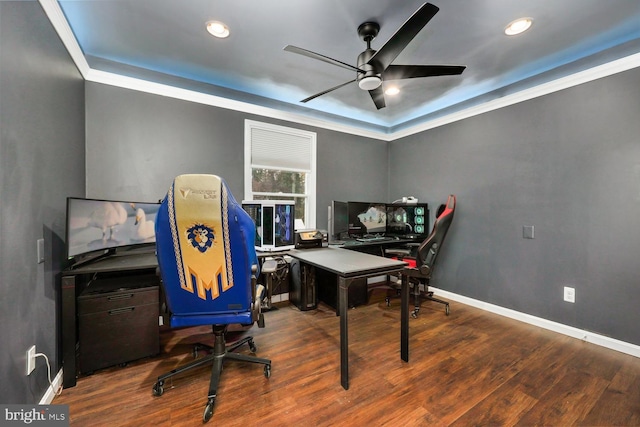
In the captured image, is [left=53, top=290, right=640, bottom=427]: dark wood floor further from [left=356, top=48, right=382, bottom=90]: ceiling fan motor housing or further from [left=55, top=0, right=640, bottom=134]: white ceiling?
[left=55, top=0, right=640, bottom=134]: white ceiling

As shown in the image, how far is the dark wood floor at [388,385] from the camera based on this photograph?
1.48m

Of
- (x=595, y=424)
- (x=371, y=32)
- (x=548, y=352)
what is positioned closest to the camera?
(x=595, y=424)

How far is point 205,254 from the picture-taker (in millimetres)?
1477

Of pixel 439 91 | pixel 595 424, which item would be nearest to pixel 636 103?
pixel 439 91

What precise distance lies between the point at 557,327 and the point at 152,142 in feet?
15.4

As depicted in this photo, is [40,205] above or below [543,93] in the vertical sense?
below

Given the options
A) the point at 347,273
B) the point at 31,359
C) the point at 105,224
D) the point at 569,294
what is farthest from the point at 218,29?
the point at 569,294

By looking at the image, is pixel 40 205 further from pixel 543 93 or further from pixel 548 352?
pixel 543 93

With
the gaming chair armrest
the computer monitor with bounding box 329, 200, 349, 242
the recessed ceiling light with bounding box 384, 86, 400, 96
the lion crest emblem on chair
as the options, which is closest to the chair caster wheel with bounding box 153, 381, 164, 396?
the gaming chair armrest

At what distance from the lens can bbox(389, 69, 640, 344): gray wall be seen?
222 cm

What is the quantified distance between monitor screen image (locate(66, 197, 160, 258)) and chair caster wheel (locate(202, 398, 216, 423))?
1.34 m

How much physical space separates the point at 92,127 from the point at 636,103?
4969 mm

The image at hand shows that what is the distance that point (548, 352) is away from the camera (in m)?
2.18

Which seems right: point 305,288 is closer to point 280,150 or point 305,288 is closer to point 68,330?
point 280,150
